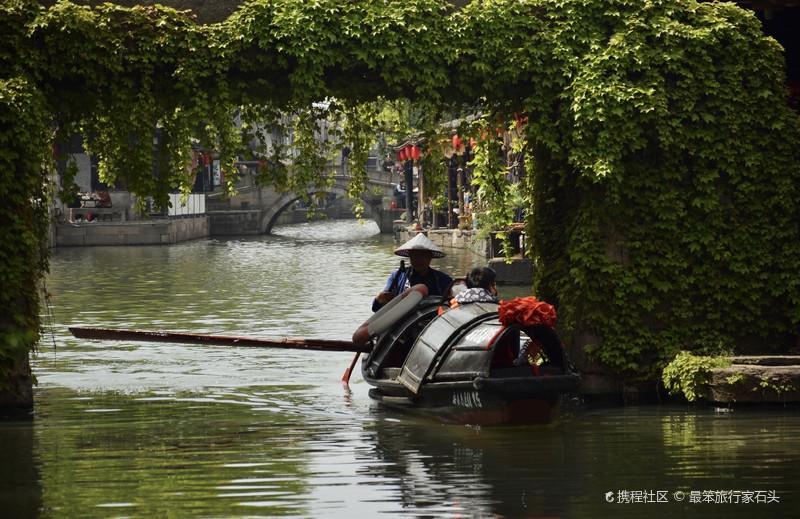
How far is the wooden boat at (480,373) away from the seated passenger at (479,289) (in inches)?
4.4

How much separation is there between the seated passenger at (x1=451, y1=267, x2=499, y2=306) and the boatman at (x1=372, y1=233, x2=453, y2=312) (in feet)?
2.43

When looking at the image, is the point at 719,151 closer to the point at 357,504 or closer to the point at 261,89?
the point at 261,89

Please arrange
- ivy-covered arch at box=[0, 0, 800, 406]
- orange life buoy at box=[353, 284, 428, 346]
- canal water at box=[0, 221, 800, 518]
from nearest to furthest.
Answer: canal water at box=[0, 221, 800, 518]
ivy-covered arch at box=[0, 0, 800, 406]
orange life buoy at box=[353, 284, 428, 346]

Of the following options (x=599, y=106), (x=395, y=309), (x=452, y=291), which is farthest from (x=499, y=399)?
(x=599, y=106)

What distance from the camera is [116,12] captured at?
12891mm

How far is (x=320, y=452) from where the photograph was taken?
11391mm

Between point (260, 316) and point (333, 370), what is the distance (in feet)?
21.5

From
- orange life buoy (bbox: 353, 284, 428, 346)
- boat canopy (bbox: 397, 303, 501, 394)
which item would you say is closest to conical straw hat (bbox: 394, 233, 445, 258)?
orange life buoy (bbox: 353, 284, 428, 346)

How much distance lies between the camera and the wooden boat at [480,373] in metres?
11.7

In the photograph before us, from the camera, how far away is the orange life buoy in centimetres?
1352

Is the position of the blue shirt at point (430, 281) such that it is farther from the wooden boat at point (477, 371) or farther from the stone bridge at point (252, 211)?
the stone bridge at point (252, 211)

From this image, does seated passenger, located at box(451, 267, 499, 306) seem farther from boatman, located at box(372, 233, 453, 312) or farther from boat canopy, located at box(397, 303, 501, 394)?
boatman, located at box(372, 233, 453, 312)

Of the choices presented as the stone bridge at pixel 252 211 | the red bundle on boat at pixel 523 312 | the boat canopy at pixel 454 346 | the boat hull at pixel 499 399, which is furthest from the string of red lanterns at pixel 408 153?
the red bundle on boat at pixel 523 312

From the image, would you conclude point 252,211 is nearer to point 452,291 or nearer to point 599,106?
point 452,291
